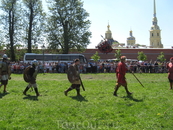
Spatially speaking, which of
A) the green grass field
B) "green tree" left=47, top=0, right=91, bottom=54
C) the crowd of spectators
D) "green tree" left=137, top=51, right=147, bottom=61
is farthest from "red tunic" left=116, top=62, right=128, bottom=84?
"green tree" left=137, top=51, right=147, bottom=61

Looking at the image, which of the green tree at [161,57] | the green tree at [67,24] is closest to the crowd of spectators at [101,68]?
the green tree at [67,24]

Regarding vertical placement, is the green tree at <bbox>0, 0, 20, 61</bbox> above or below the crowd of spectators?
above

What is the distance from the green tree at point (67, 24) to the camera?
40.5 metres

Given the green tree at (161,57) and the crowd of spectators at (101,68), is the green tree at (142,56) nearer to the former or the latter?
the green tree at (161,57)

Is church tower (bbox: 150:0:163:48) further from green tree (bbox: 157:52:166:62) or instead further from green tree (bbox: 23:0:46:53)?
green tree (bbox: 23:0:46:53)

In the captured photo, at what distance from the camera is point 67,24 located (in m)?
41.1

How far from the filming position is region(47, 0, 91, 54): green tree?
133ft

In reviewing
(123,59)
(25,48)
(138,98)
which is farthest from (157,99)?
(25,48)

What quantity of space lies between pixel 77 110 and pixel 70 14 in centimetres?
3615

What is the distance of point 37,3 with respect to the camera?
134 ft

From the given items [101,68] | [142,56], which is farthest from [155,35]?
[101,68]

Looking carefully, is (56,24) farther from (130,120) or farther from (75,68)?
(130,120)

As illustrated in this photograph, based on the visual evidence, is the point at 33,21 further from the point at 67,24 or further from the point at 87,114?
the point at 87,114

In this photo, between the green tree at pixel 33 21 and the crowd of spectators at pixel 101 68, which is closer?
the crowd of spectators at pixel 101 68
